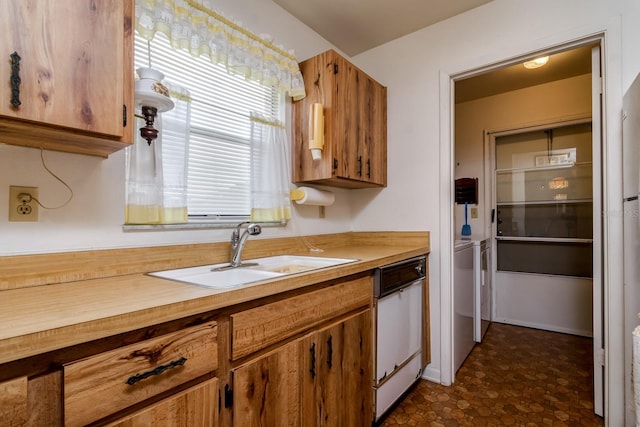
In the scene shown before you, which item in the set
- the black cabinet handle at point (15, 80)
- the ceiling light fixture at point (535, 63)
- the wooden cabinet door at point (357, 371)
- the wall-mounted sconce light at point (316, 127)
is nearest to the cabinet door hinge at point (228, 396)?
the wooden cabinet door at point (357, 371)

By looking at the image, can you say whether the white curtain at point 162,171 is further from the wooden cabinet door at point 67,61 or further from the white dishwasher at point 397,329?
the white dishwasher at point 397,329

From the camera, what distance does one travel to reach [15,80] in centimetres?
81

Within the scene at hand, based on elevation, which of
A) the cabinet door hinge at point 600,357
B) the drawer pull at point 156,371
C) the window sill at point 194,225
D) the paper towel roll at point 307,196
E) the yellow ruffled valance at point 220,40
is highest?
the yellow ruffled valance at point 220,40

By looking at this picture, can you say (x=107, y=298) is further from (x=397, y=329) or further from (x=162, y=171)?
(x=397, y=329)

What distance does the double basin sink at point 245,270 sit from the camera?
1346mm

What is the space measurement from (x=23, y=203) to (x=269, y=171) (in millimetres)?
1116

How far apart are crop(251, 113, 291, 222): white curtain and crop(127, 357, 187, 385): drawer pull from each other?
1.06 m

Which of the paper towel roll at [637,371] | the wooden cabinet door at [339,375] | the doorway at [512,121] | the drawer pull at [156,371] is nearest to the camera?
the drawer pull at [156,371]

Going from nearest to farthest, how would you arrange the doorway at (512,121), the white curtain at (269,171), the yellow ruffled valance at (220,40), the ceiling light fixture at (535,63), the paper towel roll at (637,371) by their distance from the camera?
the paper towel roll at (637,371) → the yellow ruffled valance at (220,40) → the white curtain at (269,171) → the ceiling light fixture at (535,63) → the doorway at (512,121)

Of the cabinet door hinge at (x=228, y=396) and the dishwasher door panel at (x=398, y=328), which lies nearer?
the cabinet door hinge at (x=228, y=396)

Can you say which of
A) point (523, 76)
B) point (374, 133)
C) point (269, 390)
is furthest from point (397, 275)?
point (523, 76)

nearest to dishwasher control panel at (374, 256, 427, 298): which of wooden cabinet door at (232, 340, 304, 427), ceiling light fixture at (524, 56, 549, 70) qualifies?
wooden cabinet door at (232, 340, 304, 427)

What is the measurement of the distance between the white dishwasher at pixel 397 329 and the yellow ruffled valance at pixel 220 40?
1.28m

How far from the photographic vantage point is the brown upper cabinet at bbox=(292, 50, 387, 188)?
196 cm
